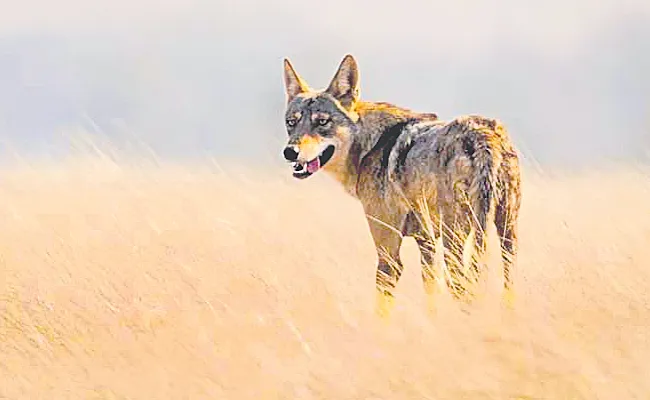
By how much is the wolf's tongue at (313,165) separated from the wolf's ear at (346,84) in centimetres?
47

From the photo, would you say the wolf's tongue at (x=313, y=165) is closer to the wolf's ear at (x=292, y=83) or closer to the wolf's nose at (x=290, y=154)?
the wolf's nose at (x=290, y=154)

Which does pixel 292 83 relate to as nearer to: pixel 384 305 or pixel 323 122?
pixel 323 122

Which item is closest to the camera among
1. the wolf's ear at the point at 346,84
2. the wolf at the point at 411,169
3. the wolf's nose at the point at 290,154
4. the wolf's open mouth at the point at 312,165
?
the wolf at the point at 411,169

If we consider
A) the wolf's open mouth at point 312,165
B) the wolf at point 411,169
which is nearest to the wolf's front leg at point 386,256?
the wolf at point 411,169

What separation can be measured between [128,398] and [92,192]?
600cm

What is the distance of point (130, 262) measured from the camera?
7270mm

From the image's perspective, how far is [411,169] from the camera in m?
6.74

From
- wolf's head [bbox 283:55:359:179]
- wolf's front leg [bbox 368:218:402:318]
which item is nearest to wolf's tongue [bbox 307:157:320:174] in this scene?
wolf's head [bbox 283:55:359:179]

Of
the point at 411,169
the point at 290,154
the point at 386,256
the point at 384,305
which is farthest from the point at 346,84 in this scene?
the point at 384,305

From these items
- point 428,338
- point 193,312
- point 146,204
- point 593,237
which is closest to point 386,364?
point 428,338

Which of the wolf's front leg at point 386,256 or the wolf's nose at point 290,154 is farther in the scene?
the wolf's nose at point 290,154

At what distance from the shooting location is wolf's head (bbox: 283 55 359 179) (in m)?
7.41

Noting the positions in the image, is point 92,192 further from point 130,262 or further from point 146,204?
point 130,262

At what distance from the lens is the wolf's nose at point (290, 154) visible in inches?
287
